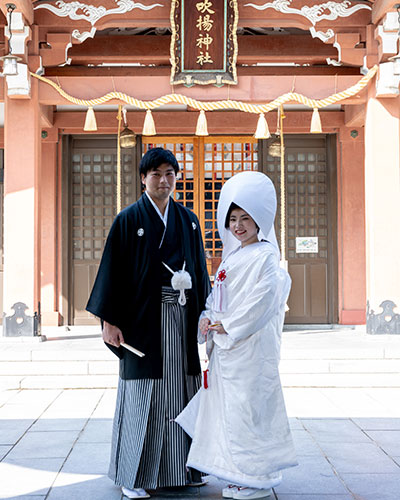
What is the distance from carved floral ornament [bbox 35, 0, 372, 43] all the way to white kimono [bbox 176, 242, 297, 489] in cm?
504

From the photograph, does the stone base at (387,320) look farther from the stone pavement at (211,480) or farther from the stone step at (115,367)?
the stone pavement at (211,480)

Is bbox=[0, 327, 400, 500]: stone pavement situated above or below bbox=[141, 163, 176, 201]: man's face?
below

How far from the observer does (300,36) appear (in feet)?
26.3

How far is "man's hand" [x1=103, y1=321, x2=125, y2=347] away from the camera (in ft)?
10.6

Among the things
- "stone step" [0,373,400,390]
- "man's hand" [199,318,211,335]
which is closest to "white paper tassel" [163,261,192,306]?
"man's hand" [199,318,211,335]

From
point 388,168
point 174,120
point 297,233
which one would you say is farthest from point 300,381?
point 174,120

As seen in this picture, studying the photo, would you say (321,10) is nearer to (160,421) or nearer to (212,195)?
(212,195)

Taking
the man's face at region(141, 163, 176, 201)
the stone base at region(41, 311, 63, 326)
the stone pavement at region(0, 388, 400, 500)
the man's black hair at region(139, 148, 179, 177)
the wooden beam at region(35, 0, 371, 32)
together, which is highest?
the wooden beam at region(35, 0, 371, 32)

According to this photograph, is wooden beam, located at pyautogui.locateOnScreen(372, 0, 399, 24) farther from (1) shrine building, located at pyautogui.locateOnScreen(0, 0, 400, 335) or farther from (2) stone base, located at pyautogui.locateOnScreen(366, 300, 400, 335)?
(2) stone base, located at pyautogui.locateOnScreen(366, 300, 400, 335)

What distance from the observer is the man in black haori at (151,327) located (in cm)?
315

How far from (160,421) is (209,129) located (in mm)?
6275

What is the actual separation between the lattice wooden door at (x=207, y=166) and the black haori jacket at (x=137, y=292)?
19.0ft

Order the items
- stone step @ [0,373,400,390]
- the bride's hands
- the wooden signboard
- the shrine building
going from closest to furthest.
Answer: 1. the bride's hands
2. stone step @ [0,373,400,390]
3. the wooden signboard
4. the shrine building

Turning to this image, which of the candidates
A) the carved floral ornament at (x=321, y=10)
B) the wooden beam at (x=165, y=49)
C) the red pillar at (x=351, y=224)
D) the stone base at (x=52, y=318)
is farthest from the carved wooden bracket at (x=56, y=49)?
the red pillar at (x=351, y=224)
